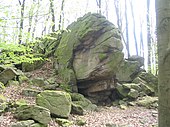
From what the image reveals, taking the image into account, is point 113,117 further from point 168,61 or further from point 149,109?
point 168,61

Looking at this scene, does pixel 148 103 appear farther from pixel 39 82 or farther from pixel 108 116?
pixel 39 82

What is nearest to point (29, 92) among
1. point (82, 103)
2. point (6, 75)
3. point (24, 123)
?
point (6, 75)

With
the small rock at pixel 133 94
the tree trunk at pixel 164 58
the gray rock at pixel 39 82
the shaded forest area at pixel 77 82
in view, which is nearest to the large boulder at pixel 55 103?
the shaded forest area at pixel 77 82

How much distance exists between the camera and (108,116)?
9.59 metres

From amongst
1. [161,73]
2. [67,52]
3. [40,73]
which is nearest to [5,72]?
[40,73]

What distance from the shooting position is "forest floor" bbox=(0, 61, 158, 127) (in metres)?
7.58

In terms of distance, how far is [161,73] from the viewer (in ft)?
4.28

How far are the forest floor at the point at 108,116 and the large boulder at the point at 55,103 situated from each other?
45 centimetres

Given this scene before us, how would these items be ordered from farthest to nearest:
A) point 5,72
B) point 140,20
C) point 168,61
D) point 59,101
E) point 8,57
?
point 140,20, point 5,72, point 59,101, point 8,57, point 168,61

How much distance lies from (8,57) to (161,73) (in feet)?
14.7

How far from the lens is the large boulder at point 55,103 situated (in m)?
7.96

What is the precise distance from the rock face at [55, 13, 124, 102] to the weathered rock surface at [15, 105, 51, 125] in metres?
4.91

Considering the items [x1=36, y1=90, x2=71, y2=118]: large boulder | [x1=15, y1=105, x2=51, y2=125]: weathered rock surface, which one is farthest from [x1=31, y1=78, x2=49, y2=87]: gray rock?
[x1=15, y1=105, x2=51, y2=125]: weathered rock surface

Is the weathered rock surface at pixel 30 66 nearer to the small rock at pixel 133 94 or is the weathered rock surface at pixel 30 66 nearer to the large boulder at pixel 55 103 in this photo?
the large boulder at pixel 55 103
